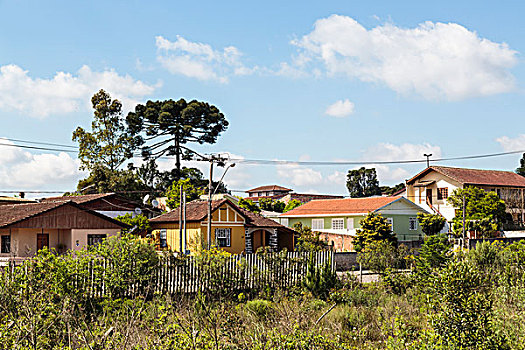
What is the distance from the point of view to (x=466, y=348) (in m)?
6.61

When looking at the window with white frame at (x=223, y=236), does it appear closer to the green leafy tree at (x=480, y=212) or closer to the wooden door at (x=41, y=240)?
the wooden door at (x=41, y=240)

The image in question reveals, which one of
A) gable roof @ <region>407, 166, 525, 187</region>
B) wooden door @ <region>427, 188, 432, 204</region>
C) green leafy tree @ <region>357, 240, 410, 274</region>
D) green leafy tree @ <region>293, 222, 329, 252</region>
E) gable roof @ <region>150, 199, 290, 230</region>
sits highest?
gable roof @ <region>407, 166, 525, 187</region>

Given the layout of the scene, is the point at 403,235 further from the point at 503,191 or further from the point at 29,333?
the point at 29,333

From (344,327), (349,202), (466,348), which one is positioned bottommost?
(344,327)

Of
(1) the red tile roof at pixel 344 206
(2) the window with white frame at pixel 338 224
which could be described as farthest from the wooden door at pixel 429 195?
(2) the window with white frame at pixel 338 224

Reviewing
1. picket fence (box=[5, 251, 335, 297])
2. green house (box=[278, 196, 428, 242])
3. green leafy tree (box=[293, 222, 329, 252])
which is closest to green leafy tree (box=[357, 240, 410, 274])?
picket fence (box=[5, 251, 335, 297])

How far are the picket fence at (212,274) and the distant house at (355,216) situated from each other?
2369 cm

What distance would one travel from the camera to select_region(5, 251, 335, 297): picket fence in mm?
14469

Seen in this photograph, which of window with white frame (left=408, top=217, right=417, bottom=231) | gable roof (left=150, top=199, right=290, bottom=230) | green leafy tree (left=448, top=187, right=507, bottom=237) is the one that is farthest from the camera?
window with white frame (left=408, top=217, right=417, bottom=231)

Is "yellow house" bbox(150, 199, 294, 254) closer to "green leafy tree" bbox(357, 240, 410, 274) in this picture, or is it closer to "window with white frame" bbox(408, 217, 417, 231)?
"window with white frame" bbox(408, 217, 417, 231)

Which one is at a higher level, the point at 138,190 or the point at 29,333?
the point at 138,190

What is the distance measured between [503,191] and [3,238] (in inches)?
1684

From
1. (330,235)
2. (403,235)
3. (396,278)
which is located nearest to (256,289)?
(396,278)

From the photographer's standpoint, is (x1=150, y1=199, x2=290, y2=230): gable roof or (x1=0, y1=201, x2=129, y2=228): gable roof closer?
(x1=0, y1=201, x2=129, y2=228): gable roof
